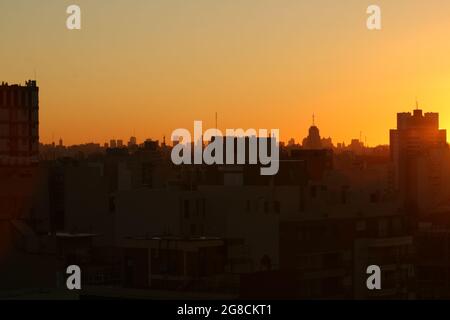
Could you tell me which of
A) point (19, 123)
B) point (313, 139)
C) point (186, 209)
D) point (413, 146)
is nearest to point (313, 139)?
point (313, 139)

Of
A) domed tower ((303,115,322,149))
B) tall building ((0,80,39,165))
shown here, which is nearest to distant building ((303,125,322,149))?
domed tower ((303,115,322,149))

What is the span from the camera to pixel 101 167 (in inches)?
2130

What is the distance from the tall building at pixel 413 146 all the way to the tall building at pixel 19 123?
3289 centimetres

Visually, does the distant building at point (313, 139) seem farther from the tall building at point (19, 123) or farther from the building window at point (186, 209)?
the building window at point (186, 209)

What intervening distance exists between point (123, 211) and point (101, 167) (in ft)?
45.5

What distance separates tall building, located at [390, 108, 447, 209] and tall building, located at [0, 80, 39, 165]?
1295 inches

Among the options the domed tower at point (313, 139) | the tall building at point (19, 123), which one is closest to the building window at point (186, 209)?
the tall building at point (19, 123)

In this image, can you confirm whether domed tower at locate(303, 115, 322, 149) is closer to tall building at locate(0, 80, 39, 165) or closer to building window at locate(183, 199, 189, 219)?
tall building at locate(0, 80, 39, 165)

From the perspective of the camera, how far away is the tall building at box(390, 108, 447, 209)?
8919 centimetres

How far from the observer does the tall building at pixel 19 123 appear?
157 feet

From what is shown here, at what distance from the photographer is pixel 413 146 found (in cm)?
10575

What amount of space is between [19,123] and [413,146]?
204 feet
